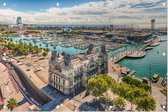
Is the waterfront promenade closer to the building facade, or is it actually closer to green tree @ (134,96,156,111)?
→ the building facade

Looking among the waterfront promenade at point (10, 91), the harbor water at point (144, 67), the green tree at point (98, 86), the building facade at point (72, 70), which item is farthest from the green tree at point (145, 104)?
the harbor water at point (144, 67)

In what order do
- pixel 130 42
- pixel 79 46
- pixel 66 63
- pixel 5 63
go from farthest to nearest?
1. pixel 130 42
2. pixel 79 46
3. pixel 5 63
4. pixel 66 63

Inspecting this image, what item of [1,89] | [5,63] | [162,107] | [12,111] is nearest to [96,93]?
[162,107]

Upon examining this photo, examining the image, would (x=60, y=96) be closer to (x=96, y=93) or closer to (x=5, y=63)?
(x=96, y=93)

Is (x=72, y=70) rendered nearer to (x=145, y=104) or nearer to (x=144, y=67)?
(x=145, y=104)

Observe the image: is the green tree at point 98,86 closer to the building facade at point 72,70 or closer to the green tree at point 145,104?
the building facade at point 72,70

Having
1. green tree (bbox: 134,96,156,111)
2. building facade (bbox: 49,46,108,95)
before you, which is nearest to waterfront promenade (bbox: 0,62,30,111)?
building facade (bbox: 49,46,108,95)

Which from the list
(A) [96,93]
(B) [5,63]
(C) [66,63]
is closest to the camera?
(A) [96,93]
